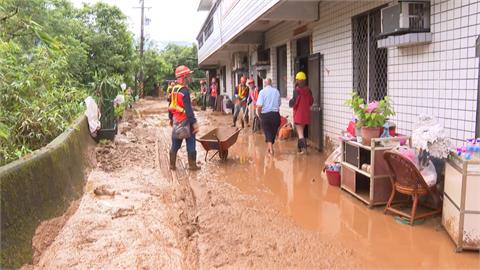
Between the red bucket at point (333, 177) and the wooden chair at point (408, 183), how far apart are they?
1.44m

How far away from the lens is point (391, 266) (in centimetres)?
398

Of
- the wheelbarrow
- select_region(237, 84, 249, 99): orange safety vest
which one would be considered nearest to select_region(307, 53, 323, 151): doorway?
the wheelbarrow

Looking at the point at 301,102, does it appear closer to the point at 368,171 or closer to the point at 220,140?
the point at 220,140

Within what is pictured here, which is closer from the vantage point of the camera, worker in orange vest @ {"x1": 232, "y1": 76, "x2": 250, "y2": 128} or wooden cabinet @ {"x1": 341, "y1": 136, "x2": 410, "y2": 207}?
wooden cabinet @ {"x1": 341, "y1": 136, "x2": 410, "y2": 207}

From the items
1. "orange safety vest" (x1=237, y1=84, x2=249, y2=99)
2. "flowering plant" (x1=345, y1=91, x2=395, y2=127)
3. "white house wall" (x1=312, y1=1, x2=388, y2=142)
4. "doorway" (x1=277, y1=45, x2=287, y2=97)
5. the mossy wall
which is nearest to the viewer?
the mossy wall

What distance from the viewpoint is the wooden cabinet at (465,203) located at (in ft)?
13.2

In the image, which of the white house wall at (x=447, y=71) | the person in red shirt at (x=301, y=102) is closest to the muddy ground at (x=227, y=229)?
the white house wall at (x=447, y=71)

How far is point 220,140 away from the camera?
9219 millimetres

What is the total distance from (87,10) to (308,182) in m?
21.0

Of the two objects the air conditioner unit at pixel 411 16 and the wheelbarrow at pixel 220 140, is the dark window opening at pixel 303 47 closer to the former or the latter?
the wheelbarrow at pixel 220 140

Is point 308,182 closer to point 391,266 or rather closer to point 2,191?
point 391,266

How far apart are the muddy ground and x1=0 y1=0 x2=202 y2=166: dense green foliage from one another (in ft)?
3.85

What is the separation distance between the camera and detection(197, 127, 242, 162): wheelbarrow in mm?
8672

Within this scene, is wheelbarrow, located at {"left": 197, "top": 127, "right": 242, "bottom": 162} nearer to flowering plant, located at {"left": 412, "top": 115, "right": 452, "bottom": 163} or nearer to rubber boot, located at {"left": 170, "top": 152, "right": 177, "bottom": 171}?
rubber boot, located at {"left": 170, "top": 152, "right": 177, "bottom": 171}
